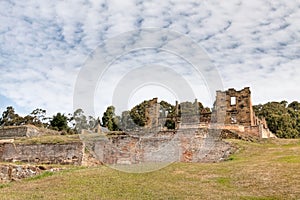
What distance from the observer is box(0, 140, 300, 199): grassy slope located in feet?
35.4

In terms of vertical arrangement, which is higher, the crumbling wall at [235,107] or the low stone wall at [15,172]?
the crumbling wall at [235,107]

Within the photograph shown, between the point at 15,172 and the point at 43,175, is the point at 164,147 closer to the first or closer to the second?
the point at 43,175

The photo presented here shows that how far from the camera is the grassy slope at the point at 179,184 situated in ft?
35.4

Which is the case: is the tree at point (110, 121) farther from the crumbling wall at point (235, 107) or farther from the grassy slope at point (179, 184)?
the grassy slope at point (179, 184)

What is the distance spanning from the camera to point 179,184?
1256 cm

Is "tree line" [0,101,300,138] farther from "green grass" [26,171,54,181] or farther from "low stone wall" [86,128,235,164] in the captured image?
"green grass" [26,171,54,181]

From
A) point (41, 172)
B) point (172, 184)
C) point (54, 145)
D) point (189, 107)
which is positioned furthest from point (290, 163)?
point (189, 107)

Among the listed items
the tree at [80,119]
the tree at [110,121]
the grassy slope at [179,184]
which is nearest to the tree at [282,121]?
the tree at [110,121]

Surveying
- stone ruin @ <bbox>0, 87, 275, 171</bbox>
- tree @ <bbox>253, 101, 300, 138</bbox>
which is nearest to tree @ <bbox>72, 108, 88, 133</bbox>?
stone ruin @ <bbox>0, 87, 275, 171</bbox>

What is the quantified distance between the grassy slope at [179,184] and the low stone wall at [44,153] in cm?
906

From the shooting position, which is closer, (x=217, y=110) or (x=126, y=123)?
(x=217, y=110)

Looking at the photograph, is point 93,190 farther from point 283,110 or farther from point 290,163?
point 283,110

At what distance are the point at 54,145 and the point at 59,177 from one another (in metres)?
10.6

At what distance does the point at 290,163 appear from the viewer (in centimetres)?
1544
